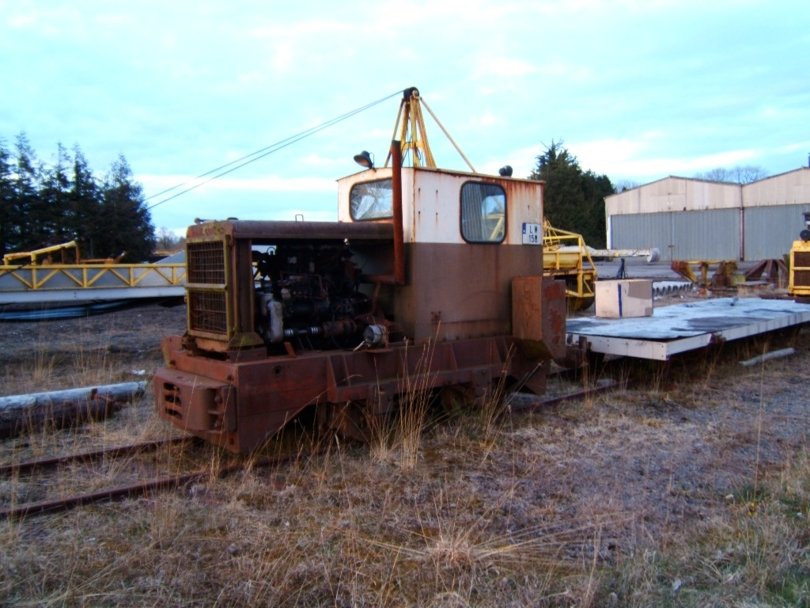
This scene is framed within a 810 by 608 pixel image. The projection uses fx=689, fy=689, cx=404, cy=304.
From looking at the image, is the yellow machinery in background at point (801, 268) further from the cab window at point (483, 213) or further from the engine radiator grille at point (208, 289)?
the engine radiator grille at point (208, 289)

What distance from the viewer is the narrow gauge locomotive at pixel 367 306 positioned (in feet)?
17.4

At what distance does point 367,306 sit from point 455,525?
2646 mm

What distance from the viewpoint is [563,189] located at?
44469mm

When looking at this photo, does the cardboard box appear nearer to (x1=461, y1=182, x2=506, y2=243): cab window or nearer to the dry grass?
the dry grass

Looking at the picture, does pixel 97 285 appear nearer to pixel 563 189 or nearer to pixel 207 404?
pixel 207 404

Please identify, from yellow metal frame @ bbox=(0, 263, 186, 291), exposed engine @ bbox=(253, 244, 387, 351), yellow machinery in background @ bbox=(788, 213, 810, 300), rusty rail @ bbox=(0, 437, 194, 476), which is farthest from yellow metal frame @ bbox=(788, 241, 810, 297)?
rusty rail @ bbox=(0, 437, 194, 476)

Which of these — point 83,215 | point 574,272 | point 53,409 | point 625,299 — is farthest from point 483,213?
point 83,215

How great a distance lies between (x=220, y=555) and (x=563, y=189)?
43129 mm

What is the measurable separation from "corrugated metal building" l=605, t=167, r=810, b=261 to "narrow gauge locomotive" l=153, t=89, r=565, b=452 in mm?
37874

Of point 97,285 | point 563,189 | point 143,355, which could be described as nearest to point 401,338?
point 143,355

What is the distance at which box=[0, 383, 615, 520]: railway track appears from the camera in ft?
14.7

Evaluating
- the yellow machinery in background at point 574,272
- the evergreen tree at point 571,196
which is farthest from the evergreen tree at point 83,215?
the evergreen tree at point 571,196

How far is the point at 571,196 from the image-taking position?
148 feet

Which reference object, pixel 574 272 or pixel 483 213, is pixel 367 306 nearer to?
pixel 483 213
